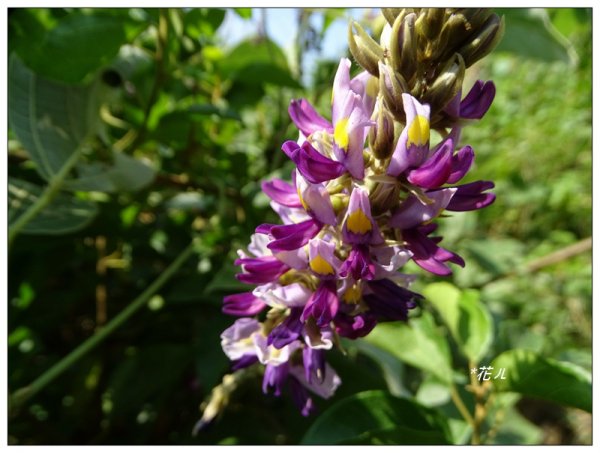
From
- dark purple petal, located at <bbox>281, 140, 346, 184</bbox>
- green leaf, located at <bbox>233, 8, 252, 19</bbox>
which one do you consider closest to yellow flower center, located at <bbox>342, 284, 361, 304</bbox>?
dark purple petal, located at <bbox>281, 140, 346, 184</bbox>

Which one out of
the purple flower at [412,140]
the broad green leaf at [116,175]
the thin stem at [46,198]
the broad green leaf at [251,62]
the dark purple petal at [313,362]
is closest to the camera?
→ the purple flower at [412,140]

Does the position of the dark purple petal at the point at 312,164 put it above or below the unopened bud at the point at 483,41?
below

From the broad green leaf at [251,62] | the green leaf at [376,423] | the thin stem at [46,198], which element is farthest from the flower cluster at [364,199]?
the broad green leaf at [251,62]

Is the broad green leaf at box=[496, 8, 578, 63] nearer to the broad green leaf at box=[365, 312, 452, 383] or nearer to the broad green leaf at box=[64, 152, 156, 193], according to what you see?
the broad green leaf at box=[365, 312, 452, 383]

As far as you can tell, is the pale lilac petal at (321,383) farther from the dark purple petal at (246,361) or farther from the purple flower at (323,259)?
the purple flower at (323,259)

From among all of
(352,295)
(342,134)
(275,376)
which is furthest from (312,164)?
(275,376)

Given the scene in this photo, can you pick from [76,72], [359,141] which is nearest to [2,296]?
[76,72]

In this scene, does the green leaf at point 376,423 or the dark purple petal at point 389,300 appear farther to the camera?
the green leaf at point 376,423
